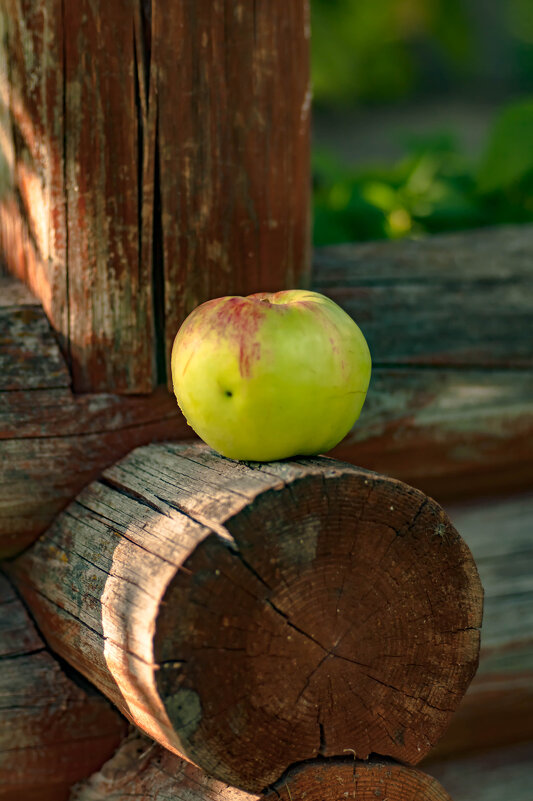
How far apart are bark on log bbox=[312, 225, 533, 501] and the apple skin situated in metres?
0.57

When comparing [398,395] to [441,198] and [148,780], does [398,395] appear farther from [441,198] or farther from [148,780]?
[441,198]

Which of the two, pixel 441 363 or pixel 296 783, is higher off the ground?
pixel 441 363

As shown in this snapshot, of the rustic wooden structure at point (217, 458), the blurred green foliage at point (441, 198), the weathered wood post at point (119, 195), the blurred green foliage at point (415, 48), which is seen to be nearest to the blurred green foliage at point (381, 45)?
the blurred green foliage at point (415, 48)

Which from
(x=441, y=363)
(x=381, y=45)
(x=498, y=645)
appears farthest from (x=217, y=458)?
(x=381, y=45)

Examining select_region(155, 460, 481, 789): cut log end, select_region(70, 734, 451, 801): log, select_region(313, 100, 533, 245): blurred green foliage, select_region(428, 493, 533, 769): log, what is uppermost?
select_region(313, 100, 533, 245): blurred green foliage

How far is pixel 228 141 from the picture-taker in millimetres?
1639

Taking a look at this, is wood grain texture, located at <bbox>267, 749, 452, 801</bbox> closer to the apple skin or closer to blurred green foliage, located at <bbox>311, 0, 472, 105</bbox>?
the apple skin

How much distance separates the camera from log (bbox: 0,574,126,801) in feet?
5.20

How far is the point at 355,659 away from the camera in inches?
49.7

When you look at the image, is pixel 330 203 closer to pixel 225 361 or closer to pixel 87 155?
pixel 87 155

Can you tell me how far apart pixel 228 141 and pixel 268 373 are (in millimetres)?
597

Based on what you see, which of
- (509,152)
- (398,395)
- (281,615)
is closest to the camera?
(281,615)

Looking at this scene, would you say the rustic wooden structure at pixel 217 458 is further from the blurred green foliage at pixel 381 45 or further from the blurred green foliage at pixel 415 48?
the blurred green foliage at pixel 415 48

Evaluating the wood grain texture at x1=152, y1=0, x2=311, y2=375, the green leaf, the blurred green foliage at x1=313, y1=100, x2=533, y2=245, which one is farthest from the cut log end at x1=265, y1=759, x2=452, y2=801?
the green leaf
